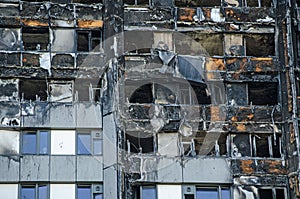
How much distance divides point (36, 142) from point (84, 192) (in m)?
2.74

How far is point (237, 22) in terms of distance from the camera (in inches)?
1468

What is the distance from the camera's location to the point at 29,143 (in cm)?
3475

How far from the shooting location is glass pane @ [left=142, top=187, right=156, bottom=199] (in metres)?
34.5

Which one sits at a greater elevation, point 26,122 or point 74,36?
point 74,36

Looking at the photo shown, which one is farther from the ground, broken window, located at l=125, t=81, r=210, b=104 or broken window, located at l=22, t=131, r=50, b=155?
broken window, located at l=125, t=81, r=210, b=104

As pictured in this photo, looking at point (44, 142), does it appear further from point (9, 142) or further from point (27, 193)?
point (27, 193)

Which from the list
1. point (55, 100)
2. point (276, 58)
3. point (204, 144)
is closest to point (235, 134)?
point (204, 144)

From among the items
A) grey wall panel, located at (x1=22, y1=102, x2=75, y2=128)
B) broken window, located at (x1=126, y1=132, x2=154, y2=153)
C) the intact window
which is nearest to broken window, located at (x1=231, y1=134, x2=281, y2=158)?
broken window, located at (x1=126, y1=132, x2=154, y2=153)

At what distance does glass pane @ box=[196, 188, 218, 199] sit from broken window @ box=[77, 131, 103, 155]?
417 cm

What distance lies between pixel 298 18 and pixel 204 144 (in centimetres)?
687

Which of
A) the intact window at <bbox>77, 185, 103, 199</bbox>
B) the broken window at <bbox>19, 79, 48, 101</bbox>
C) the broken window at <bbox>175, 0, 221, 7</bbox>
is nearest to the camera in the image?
the intact window at <bbox>77, 185, 103, 199</bbox>

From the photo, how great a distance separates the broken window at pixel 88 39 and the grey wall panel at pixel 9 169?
5.58 metres

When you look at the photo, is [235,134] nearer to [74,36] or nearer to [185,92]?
[185,92]

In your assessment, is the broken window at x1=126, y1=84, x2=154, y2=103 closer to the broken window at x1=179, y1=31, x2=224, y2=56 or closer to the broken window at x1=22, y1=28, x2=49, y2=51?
the broken window at x1=179, y1=31, x2=224, y2=56
